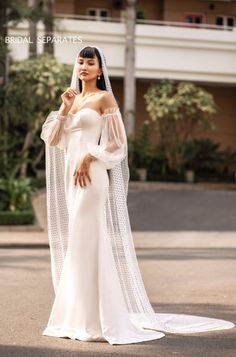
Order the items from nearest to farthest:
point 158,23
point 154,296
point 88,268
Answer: point 88,268 < point 154,296 < point 158,23

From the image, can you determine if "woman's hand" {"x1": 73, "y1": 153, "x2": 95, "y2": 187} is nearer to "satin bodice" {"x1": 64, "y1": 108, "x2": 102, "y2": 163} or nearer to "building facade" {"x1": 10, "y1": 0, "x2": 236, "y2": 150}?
"satin bodice" {"x1": 64, "y1": 108, "x2": 102, "y2": 163}

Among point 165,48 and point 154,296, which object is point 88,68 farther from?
point 165,48

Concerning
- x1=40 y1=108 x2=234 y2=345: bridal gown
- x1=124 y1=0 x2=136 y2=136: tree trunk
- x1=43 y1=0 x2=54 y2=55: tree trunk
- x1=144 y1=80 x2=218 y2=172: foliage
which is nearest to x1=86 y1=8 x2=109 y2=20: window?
x1=124 y1=0 x2=136 y2=136: tree trunk

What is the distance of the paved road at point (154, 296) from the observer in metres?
5.89

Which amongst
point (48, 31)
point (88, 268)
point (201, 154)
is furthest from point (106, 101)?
point (201, 154)

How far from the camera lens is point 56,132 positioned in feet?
21.6

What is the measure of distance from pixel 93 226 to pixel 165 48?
29404 millimetres

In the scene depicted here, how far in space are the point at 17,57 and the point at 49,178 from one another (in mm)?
25940

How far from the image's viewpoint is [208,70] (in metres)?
35.9

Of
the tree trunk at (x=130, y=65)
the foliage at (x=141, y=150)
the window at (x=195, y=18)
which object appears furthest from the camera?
the window at (x=195, y=18)

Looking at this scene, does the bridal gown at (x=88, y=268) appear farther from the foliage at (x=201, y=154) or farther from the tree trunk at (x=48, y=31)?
the foliage at (x=201, y=154)

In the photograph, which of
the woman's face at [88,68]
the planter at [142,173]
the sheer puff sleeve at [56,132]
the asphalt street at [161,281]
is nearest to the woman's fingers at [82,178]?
the sheer puff sleeve at [56,132]

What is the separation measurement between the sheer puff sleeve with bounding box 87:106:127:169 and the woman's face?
11.7 inches

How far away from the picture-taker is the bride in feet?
20.6
